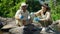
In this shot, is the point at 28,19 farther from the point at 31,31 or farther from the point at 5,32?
the point at 5,32

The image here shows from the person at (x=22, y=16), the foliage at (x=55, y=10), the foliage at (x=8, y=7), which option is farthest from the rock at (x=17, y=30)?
the foliage at (x=55, y=10)

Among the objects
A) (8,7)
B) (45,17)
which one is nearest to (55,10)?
(8,7)

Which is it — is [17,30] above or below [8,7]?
below

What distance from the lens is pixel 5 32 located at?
9.07 metres

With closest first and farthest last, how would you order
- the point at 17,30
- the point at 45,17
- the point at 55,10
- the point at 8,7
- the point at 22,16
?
1. the point at 45,17
2. the point at 22,16
3. the point at 17,30
4. the point at 8,7
5. the point at 55,10

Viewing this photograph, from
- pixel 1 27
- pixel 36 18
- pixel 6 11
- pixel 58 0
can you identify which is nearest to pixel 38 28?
pixel 36 18

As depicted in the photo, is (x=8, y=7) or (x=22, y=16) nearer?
(x=22, y=16)

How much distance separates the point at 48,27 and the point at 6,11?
540 centimetres

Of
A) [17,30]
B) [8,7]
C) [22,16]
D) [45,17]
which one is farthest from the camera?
[8,7]

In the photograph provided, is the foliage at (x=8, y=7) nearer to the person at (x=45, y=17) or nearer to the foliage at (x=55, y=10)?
the foliage at (x=55, y=10)

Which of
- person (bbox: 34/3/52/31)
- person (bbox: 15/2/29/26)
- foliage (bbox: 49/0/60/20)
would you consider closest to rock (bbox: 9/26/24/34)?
person (bbox: 15/2/29/26)

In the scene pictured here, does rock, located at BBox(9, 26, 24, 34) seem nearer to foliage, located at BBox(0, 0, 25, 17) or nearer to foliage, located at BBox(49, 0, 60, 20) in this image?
foliage, located at BBox(0, 0, 25, 17)

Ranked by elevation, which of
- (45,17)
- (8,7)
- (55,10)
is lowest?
(55,10)

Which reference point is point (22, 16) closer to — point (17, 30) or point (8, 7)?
point (17, 30)
